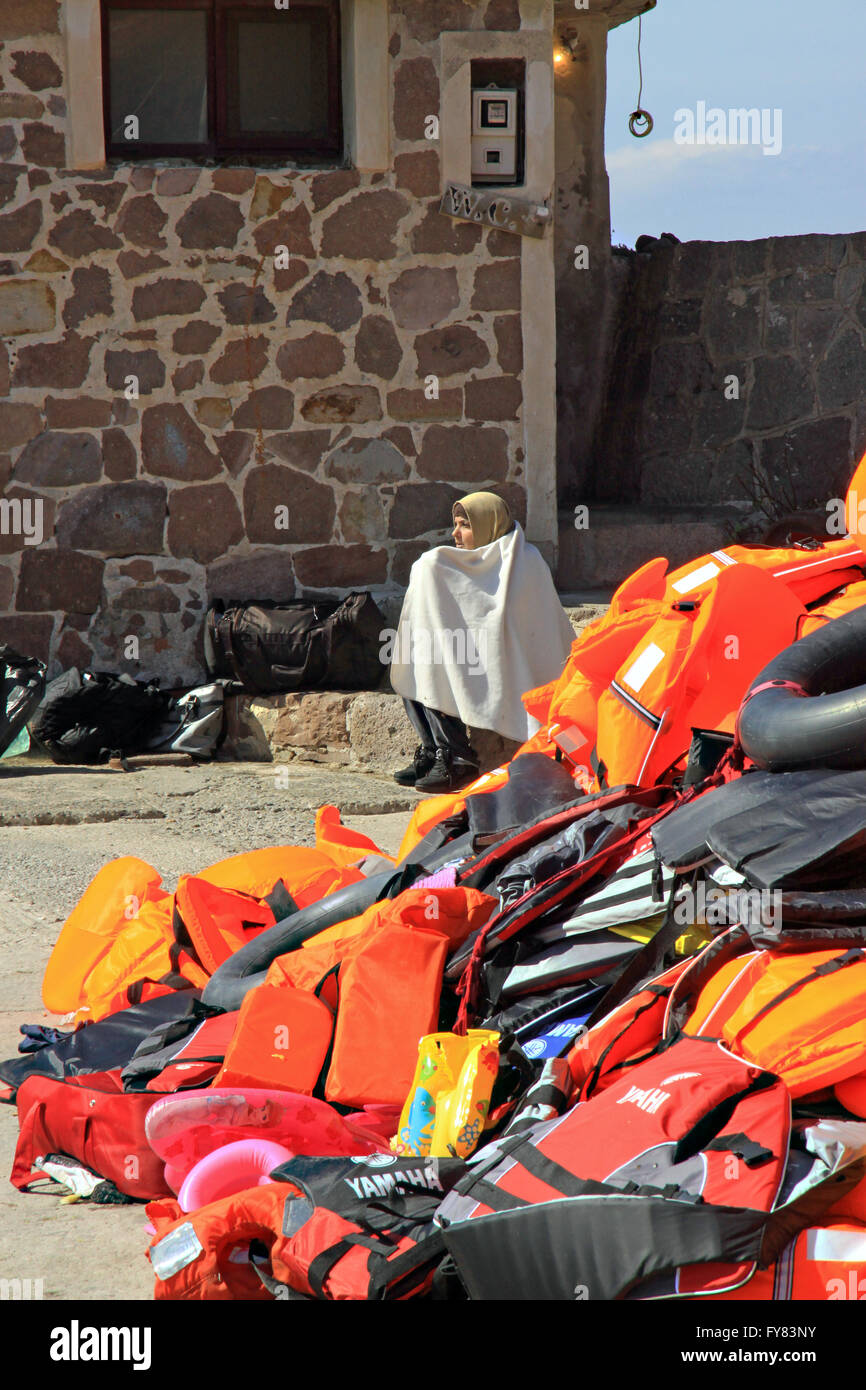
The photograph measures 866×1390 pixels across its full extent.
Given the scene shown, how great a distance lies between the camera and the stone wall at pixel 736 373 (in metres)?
7.76

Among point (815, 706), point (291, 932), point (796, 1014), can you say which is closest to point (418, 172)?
point (291, 932)

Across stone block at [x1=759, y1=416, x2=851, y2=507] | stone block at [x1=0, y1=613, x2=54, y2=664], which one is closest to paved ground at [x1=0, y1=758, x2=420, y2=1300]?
stone block at [x1=0, y1=613, x2=54, y2=664]

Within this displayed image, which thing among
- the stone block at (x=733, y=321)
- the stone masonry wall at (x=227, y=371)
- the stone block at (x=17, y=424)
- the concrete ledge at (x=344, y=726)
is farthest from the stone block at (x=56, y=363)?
the stone block at (x=733, y=321)

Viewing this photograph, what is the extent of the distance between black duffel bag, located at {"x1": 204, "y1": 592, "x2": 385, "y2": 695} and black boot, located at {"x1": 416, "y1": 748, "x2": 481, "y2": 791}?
78 cm

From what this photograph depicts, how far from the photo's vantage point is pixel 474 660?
19.0 feet

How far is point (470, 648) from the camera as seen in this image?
19.0 feet

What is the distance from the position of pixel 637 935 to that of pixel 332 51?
566 cm

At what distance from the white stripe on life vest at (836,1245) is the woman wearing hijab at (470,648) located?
4060 millimetres

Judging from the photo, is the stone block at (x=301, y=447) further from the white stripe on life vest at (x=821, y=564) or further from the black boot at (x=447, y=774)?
the white stripe on life vest at (x=821, y=564)

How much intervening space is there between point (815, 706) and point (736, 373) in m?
6.33

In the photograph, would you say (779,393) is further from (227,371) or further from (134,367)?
(134,367)

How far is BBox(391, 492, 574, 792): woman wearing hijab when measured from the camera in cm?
574

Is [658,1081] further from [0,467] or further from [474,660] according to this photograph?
[0,467]

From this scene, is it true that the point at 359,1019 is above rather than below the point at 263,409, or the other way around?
below
